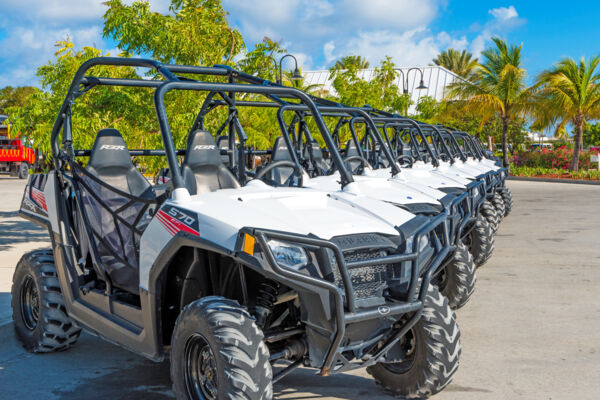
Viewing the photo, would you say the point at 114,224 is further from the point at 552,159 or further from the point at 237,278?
the point at 552,159

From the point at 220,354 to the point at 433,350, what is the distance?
134cm

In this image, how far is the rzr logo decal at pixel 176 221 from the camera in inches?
135

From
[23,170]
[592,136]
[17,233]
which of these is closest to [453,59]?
[592,136]

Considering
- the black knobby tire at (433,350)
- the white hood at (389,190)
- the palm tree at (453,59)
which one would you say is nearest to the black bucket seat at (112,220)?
the black knobby tire at (433,350)

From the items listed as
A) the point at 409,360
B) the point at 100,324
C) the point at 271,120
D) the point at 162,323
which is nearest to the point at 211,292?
the point at 162,323

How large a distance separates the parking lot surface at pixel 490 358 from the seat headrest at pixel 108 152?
1.47 meters

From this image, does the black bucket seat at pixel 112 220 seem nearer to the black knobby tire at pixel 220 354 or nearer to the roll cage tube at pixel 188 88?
the roll cage tube at pixel 188 88

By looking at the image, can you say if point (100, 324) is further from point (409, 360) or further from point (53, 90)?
point (53, 90)

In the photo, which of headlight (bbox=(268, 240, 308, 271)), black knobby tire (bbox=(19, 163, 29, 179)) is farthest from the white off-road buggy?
black knobby tire (bbox=(19, 163, 29, 179))

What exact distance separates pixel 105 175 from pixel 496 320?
3.66 m

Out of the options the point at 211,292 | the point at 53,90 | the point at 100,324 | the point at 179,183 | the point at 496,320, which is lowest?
the point at 496,320

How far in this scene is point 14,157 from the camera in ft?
111

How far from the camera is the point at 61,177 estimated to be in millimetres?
4871

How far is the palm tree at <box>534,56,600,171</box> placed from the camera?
3008 centimetres
